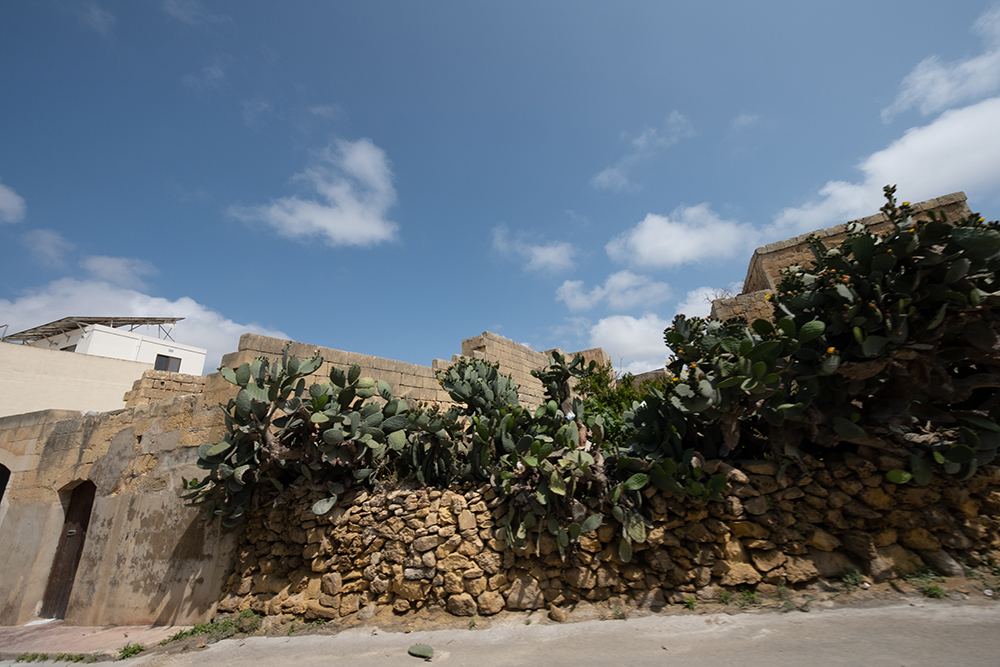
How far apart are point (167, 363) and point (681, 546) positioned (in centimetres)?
2347

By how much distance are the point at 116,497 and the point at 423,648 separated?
14.8 feet

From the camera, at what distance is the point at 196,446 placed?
4984mm

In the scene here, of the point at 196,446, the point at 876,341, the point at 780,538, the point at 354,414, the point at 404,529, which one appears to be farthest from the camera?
the point at 196,446

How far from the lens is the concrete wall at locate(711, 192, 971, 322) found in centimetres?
527

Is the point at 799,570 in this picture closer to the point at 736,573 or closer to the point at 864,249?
the point at 736,573

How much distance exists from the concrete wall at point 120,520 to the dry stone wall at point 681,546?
1387mm

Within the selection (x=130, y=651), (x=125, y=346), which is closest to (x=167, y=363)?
(x=125, y=346)

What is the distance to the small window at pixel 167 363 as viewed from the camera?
20.1 metres

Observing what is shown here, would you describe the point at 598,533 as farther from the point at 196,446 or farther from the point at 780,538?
the point at 196,446

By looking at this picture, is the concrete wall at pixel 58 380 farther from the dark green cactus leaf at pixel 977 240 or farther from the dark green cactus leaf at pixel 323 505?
the dark green cactus leaf at pixel 977 240

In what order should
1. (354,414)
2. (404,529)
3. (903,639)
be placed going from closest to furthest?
(903,639) → (404,529) → (354,414)

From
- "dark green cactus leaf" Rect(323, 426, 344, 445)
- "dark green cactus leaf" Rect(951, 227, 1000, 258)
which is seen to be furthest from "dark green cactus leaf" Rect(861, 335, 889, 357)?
"dark green cactus leaf" Rect(323, 426, 344, 445)

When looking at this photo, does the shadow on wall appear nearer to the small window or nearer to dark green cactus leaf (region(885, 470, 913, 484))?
dark green cactus leaf (region(885, 470, 913, 484))

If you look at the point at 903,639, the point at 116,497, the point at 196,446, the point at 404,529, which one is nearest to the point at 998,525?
the point at 903,639
